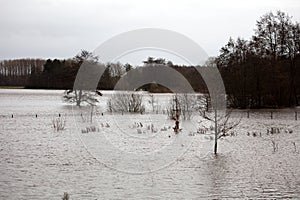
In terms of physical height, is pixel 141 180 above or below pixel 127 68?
below

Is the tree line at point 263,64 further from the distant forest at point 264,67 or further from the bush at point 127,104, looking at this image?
the bush at point 127,104

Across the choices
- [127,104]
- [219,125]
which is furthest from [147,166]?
[127,104]

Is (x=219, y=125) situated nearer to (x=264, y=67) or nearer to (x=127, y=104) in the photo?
(x=127, y=104)

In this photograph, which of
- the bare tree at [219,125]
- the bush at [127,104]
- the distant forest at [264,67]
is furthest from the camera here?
the distant forest at [264,67]

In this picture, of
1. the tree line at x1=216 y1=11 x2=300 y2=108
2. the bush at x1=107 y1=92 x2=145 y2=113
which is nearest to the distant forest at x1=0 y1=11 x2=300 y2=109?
the tree line at x1=216 y1=11 x2=300 y2=108

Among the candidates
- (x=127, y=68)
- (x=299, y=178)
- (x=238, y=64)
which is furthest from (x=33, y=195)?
(x=238, y=64)

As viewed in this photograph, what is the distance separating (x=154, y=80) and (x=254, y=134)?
753 inches

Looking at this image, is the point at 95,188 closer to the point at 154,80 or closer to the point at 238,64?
the point at 154,80

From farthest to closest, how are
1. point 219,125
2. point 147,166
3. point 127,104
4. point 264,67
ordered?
point 264,67, point 127,104, point 219,125, point 147,166

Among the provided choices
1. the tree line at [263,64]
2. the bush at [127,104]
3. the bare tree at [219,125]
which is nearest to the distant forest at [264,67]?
the tree line at [263,64]

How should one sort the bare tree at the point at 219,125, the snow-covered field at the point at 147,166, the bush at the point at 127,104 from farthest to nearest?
the bush at the point at 127,104
the bare tree at the point at 219,125
the snow-covered field at the point at 147,166

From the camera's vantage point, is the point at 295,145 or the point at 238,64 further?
the point at 238,64

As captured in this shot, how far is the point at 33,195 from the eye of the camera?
9.70m

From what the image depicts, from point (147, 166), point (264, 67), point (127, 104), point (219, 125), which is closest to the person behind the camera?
point (147, 166)
